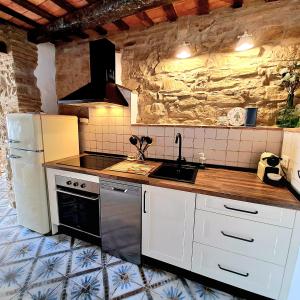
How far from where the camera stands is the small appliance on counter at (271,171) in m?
1.38

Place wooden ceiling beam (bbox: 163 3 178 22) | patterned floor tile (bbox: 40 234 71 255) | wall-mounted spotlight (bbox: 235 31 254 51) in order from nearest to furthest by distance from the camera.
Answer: wall-mounted spotlight (bbox: 235 31 254 51) → wooden ceiling beam (bbox: 163 3 178 22) → patterned floor tile (bbox: 40 234 71 255)

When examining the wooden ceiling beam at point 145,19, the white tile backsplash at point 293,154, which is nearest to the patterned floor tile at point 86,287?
the white tile backsplash at point 293,154

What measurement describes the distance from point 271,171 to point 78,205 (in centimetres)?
188

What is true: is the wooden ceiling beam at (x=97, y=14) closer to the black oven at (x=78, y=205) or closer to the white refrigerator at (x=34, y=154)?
the white refrigerator at (x=34, y=154)

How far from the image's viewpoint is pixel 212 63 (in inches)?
74.5

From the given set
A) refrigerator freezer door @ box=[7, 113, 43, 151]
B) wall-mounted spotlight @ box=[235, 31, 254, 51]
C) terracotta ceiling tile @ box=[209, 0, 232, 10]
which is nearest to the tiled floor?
refrigerator freezer door @ box=[7, 113, 43, 151]

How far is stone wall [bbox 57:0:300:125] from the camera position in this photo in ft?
5.43

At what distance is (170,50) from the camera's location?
2.07 m

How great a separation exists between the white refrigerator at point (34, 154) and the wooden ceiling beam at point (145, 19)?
1447 mm

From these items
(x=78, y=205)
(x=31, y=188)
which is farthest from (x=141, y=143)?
(x=31, y=188)

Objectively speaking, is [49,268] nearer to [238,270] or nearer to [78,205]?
[78,205]

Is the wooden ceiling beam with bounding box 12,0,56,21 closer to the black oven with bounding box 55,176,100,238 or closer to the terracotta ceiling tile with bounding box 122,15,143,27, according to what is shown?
the terracotta ceiling tile with bounding box 122,15,143,27

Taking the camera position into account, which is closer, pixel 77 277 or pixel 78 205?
pixel 77 277

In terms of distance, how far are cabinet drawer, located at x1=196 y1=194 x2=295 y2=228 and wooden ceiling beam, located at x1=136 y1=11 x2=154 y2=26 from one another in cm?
197
